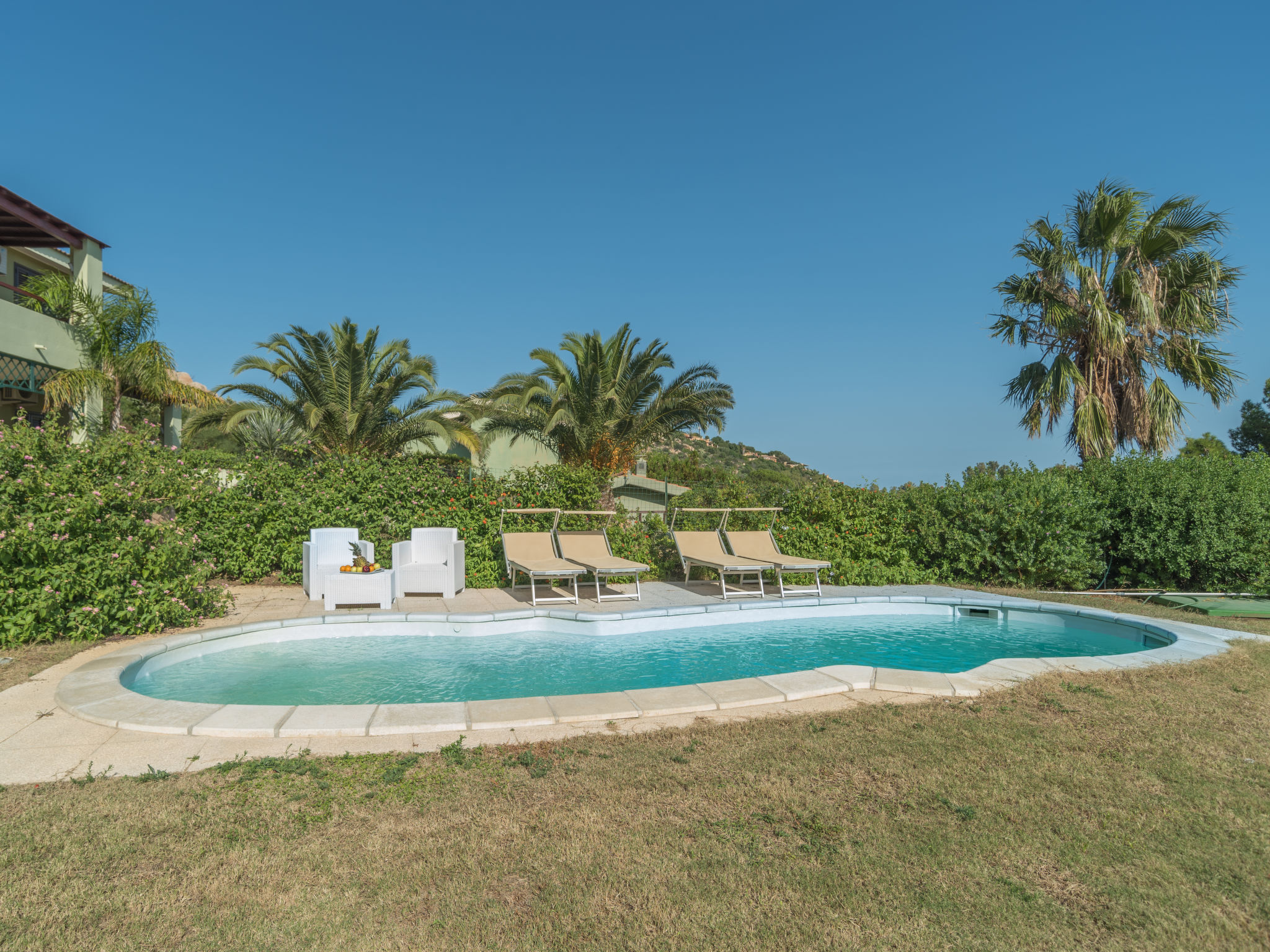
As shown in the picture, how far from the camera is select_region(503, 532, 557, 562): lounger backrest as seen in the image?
8766mm

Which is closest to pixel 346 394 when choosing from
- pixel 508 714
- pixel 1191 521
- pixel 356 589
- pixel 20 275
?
pixel 356 589

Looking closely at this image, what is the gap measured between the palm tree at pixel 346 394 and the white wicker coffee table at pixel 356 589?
8.37 meters

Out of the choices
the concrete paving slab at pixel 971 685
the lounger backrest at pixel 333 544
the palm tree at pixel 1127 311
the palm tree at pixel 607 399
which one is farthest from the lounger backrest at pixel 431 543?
the palm tree at pixel 1127 311

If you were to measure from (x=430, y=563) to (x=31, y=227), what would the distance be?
13.2 meters

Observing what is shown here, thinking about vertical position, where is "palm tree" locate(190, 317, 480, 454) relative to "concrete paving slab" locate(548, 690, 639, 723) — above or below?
above

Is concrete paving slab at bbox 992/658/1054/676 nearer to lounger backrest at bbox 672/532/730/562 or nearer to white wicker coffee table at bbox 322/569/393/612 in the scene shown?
lounger backrest at bbox 672/532/730/562

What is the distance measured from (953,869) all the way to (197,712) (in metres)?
3.95

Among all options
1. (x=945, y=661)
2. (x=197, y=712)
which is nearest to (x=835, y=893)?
(x=197, y=712)

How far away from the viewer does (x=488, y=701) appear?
167 inches

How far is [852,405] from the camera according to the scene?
2481 cm

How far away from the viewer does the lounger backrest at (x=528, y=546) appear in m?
8.77

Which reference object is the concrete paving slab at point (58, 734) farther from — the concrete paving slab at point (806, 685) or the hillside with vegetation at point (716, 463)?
the hillside with vegetation at point (716, 463)

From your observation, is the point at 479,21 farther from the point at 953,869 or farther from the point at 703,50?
the point at 953,869

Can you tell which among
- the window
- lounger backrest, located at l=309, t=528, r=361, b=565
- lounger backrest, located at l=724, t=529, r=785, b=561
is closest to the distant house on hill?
lounger backrest, located at l=724, t=529, r=785, b=561
